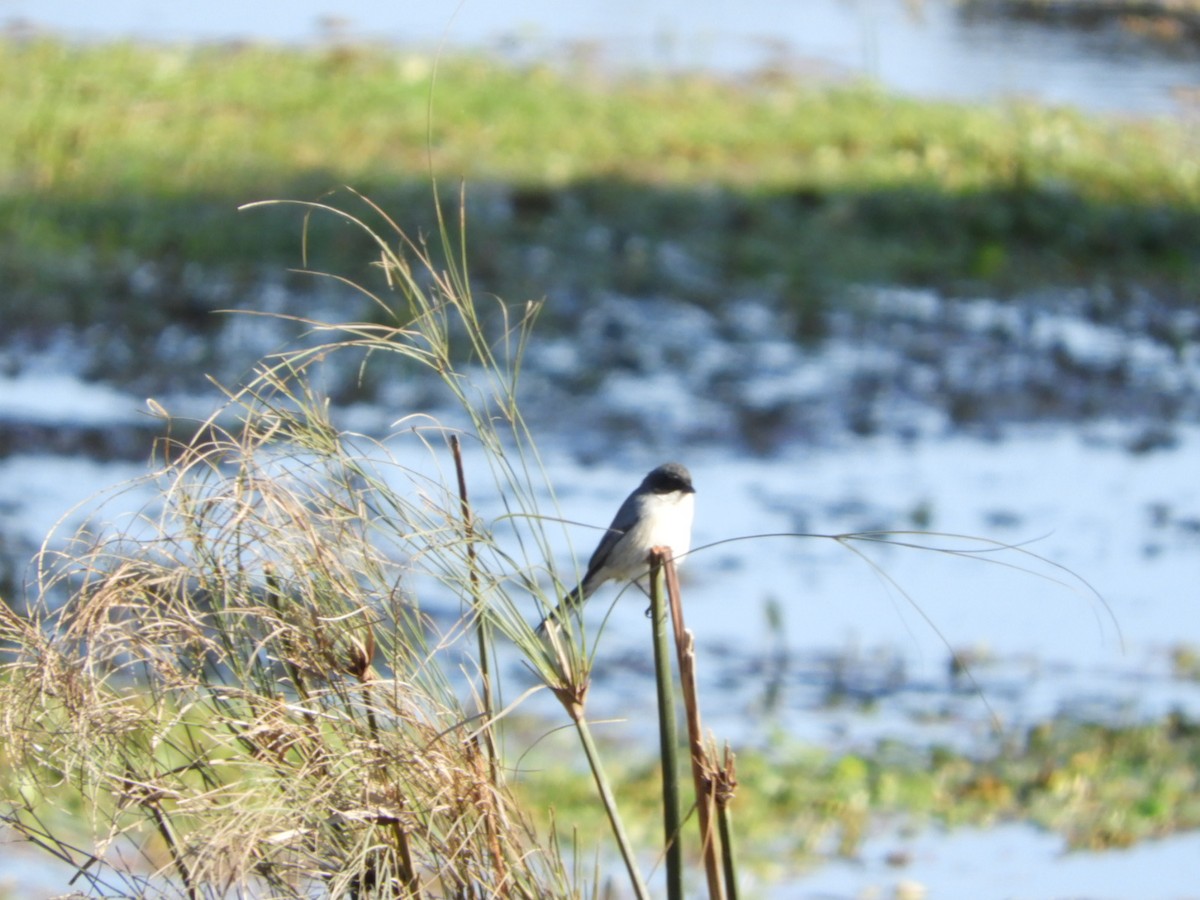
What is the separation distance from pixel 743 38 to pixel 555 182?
19.5ft

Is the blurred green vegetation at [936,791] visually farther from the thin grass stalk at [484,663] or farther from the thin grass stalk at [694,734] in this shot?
the thin grass stalk at [694,734]

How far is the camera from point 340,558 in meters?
2.21

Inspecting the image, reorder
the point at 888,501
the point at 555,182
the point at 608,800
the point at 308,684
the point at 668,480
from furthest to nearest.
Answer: the point at 555,182, the point at 888,501, the point at 668,480, the point at 308,684, the point at 608,800

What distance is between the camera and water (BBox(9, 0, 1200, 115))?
14.6m

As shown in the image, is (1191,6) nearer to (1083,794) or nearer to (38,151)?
(38,151)

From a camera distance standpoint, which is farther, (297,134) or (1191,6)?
(1191,6)

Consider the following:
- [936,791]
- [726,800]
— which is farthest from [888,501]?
[726,800]

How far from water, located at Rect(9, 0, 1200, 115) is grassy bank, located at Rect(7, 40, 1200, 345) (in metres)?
1.35

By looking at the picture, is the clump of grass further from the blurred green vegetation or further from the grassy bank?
the grassy bank

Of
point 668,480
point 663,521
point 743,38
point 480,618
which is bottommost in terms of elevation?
point 743,38

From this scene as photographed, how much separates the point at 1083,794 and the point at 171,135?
8.20 meters

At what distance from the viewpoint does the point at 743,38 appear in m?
16.2

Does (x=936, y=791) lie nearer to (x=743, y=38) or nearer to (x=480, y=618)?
(x=480, y=618)

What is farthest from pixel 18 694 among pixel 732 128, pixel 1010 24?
pixel 1010 24
